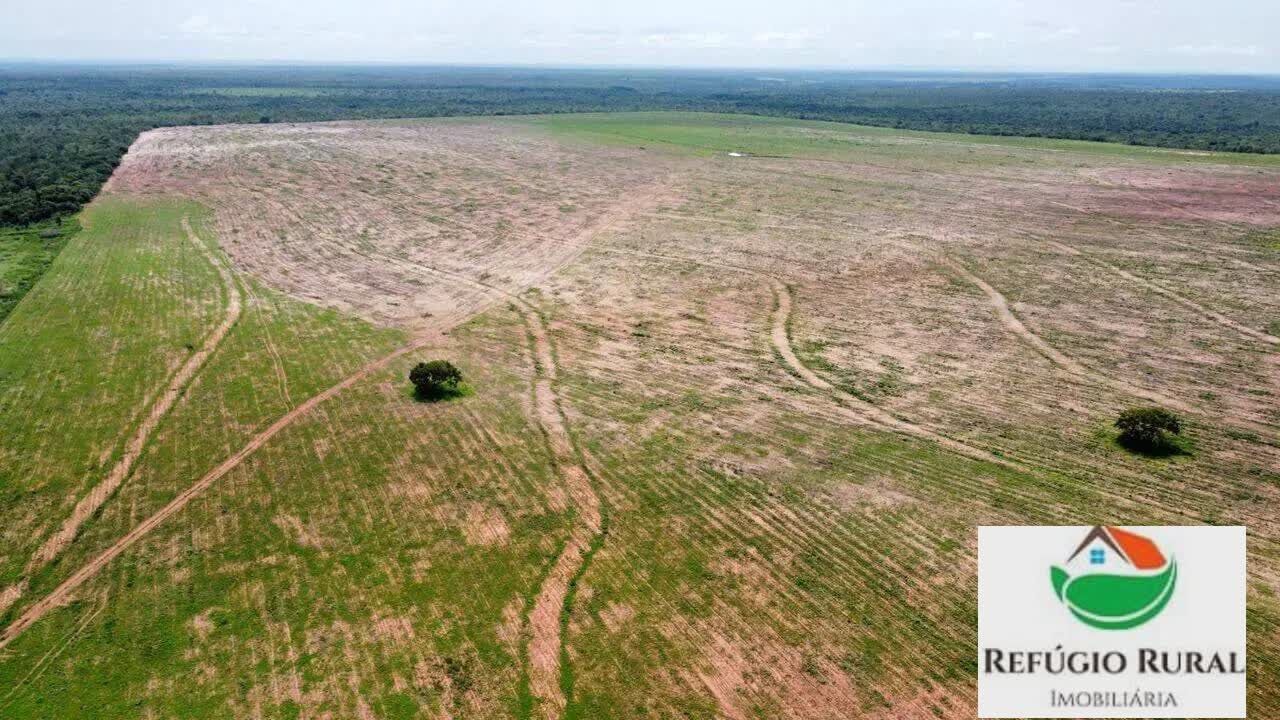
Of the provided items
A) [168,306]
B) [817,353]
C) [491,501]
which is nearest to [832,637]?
[491,501]

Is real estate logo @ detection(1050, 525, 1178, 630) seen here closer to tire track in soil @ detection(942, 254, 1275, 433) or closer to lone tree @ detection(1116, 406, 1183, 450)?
lone tree @ detection(1116, 406, 1183, 450)

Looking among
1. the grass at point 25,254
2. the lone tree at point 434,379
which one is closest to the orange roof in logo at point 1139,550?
the lone tree at point 434,379

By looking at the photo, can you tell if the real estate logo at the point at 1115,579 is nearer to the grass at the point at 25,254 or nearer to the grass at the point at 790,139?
the grass at the point at 25,254

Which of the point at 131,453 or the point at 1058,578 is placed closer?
the point at 1058,578

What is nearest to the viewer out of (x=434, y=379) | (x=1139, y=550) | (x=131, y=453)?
(x=1139, y=550)

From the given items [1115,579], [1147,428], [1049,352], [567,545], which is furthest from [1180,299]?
[567,545]

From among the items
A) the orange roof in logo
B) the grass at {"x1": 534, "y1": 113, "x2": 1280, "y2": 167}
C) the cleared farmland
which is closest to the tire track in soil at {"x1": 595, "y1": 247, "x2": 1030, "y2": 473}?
the cleared farmland

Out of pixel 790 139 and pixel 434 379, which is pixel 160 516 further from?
pixel 790 139
